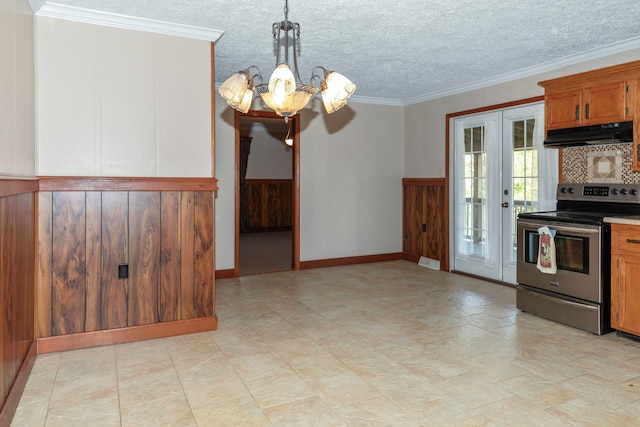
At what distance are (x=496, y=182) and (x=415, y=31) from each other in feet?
7.92

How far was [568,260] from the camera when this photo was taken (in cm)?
372

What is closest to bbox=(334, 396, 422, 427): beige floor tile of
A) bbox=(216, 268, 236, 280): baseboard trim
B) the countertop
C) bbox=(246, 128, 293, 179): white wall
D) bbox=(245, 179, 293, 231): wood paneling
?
the countertop

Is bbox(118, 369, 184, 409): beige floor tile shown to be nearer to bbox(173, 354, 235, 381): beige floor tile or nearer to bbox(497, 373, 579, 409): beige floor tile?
bbox(173, 354, 235, 381): beige floor tile

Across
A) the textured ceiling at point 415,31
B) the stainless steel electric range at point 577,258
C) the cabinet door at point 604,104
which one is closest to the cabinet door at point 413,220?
the textured ceiling at point 415,31

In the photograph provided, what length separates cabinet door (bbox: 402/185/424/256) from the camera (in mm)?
6570

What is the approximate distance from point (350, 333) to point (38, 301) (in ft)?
7.51

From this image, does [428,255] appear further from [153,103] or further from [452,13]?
[153,103]

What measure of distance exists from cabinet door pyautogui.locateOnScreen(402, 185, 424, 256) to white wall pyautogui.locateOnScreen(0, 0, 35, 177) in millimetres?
4924

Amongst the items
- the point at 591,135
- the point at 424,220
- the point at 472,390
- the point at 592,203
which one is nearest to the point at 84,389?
the point at 472,390

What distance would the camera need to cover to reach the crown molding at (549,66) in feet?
13.0

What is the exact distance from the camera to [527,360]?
3016 millimetres

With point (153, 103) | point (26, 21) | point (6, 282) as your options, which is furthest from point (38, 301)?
point (26, 21)

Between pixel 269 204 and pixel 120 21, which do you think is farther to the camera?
pixel 269 204

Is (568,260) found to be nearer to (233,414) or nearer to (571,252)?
(571,252)
